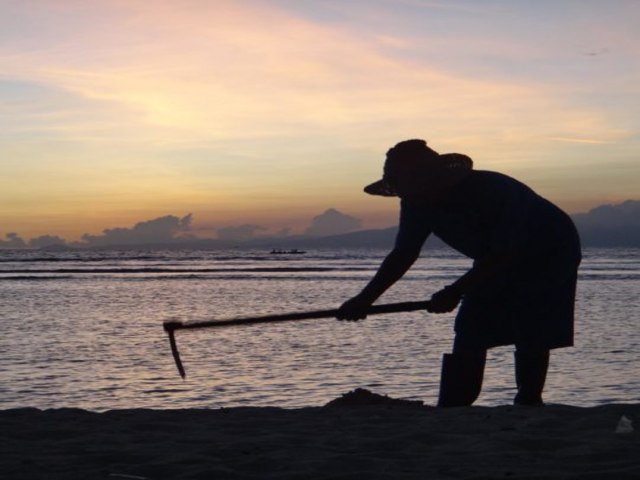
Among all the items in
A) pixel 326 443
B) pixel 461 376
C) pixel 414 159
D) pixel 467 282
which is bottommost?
pixel 326 443

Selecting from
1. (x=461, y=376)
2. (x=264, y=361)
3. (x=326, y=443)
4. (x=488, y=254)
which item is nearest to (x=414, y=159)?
(x=488, y=254)

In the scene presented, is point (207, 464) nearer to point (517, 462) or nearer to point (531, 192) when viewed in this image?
point (517, 462)

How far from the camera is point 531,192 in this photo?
5.04 meters

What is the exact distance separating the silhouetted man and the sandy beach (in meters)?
0.39

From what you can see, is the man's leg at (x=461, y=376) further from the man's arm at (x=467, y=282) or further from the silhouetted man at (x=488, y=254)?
the man's arm at (x=467, y=282)

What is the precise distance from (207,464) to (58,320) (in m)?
12.9

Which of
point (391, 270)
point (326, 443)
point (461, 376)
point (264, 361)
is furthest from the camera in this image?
point (264, 361)

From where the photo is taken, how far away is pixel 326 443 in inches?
173

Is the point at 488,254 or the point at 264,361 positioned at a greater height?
the point at 488,254

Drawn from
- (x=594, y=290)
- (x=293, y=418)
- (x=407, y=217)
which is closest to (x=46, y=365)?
(x=293, y=418)

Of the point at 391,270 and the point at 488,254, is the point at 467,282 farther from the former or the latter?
the point at 391,270

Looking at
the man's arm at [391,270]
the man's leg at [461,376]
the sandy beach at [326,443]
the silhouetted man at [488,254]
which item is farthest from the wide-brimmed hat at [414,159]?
the sandy beach at [326,443]

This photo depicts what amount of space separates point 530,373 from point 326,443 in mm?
1416

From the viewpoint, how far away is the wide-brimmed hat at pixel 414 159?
481 centimetres
